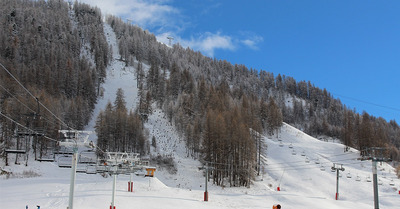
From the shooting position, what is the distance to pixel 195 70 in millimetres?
180625

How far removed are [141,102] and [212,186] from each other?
45.2m

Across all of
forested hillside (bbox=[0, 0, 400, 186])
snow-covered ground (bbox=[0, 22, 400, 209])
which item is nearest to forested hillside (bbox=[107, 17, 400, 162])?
forested hillside (bbox=[0, 0, 400, 186])

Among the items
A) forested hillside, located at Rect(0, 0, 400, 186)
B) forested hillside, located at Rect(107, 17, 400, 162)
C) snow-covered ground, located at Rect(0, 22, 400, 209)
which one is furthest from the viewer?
forested hillside, located at Rect(107, 17, 400, 162)

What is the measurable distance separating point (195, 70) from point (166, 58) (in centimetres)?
1871

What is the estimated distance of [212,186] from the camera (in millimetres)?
52125

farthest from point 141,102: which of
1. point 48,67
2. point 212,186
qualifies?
point 212,186

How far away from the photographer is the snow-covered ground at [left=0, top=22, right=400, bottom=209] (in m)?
30.2

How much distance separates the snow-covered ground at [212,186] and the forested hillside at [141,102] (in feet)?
14.5

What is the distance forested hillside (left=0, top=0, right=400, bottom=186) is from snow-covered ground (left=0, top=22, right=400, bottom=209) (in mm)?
4424

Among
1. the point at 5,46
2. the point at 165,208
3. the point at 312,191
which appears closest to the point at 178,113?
the point at 312,191

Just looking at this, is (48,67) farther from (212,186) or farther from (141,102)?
(212,186)

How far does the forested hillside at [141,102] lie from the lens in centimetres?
5697

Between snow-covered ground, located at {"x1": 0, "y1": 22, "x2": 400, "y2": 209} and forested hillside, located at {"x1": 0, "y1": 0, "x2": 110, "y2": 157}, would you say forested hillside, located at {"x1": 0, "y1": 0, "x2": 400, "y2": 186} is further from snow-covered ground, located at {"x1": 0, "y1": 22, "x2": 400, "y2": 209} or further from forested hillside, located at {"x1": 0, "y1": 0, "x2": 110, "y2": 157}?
snow-covered ground, located at {"x1": 0, "y1": 22, "x2": 400, "y2": 209}

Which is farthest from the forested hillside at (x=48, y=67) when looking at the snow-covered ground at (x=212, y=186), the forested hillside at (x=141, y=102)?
the snow-covered ground at (x=212, y=186)
